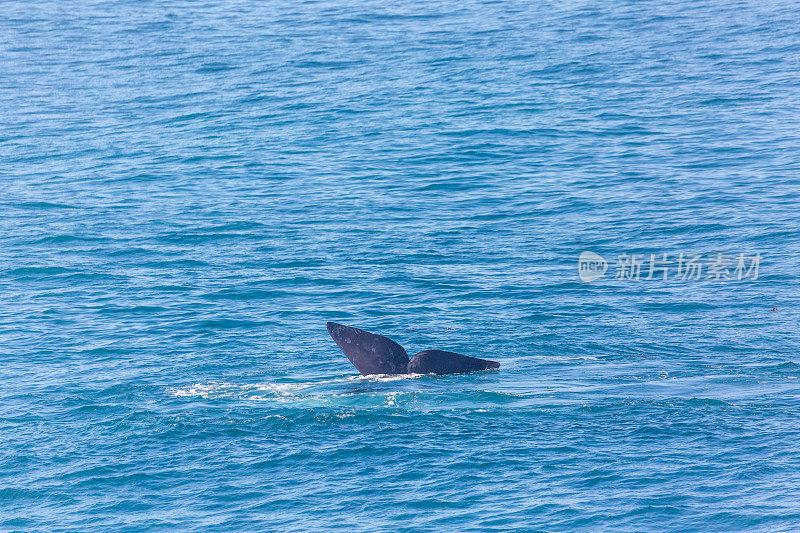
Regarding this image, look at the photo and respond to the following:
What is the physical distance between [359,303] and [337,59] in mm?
32759

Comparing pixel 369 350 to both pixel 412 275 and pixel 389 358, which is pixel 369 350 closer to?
pixel 389 358

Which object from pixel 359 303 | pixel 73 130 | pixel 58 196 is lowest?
pixel 359 303

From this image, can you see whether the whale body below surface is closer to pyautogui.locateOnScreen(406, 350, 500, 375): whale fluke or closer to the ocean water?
pyautogui.locateOnScreen(406, 350, 500, 375): whale fluke

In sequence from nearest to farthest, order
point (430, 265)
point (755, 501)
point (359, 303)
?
point (755, 501) → point (359, 303) → point (430, 265)

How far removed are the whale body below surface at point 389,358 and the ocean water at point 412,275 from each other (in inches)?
11.2

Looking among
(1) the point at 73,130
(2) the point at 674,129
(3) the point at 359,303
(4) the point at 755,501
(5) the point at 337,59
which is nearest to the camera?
(4) the point at 755,501

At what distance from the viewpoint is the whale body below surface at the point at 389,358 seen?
869 inches

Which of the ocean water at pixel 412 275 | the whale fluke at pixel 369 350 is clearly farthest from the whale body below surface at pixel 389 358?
the ocean water at pixel 412 275

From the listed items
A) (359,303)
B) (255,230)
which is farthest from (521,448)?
(255,230)

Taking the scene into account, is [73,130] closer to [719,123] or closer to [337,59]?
[337,59]

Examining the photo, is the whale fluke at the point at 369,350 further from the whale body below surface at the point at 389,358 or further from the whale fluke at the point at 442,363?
the whale fluke at the point at 442,363

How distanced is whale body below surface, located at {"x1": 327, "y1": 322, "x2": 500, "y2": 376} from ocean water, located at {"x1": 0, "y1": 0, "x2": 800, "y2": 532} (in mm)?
284

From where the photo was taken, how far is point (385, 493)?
59.6 feet

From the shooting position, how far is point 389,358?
22.3 m
